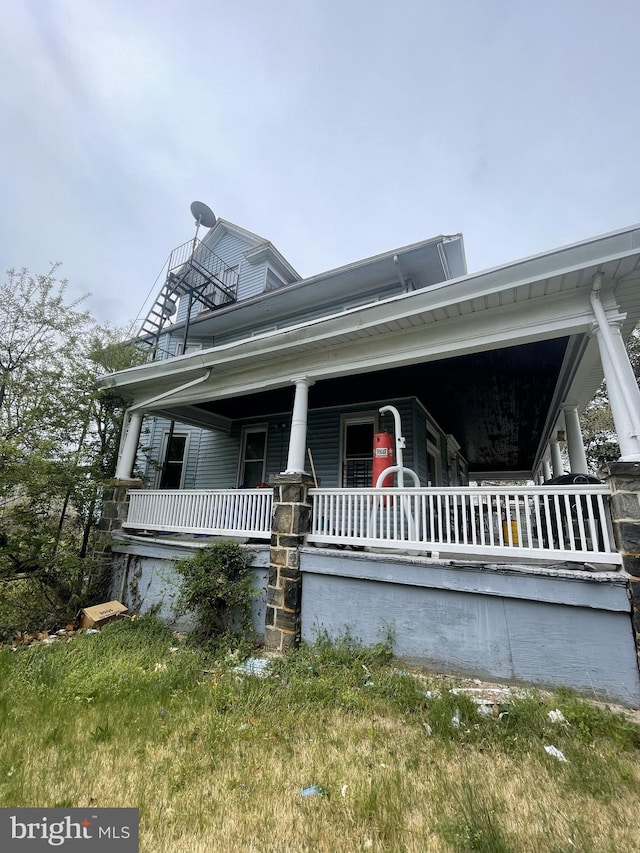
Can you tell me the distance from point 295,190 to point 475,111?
33.0 ft

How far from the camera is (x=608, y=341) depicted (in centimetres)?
352

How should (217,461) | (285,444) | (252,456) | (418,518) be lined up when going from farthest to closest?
(217,461) < (252,456) < (285,444) < (418,518)

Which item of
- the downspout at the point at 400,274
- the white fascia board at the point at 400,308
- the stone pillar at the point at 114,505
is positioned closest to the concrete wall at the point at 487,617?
the white fascia board at the point at 400,308

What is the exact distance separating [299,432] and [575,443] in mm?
4771

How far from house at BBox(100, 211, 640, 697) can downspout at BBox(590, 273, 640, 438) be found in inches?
0.7

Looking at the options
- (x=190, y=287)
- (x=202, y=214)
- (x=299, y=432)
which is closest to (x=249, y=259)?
(x=190, y=287)

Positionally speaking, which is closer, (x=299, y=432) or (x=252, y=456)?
(x=299, y=432)

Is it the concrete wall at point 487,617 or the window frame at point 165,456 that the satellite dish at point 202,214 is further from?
the concrete wall at point 487,617

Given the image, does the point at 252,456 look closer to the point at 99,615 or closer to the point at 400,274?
the point at 99,615

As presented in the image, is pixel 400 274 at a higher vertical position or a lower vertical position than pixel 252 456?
higher

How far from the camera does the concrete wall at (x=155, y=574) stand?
16.3 feet

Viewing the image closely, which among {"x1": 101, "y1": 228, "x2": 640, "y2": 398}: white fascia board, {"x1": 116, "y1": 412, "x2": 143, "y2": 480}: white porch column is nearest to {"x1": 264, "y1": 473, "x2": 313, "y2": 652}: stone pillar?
{"x1": 101, "y1": 228, "x2": 640, "y2": 398}: white fascia board

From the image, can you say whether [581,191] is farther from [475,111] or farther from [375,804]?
[375,804]

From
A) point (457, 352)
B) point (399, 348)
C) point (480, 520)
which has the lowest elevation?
point (480, 520)
